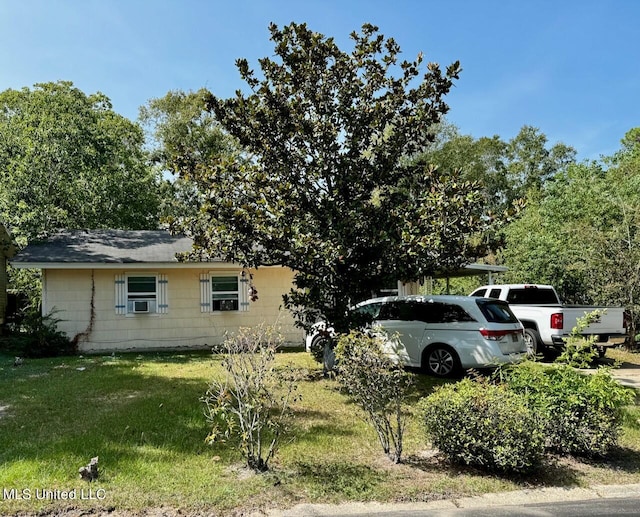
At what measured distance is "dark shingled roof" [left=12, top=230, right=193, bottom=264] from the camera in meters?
12.4

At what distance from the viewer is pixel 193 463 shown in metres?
4.52

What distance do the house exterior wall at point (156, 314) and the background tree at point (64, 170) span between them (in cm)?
473

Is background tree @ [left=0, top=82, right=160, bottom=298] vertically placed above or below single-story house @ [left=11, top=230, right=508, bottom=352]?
above

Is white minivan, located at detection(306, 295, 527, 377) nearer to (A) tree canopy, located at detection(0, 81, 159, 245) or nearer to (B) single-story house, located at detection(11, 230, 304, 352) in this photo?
(B) single-story house, located at detection(11, 230, 304, 352)

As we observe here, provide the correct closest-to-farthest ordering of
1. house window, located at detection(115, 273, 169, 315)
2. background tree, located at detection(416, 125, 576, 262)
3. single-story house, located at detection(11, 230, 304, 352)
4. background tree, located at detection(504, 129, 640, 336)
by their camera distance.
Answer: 1. single-story house, located at detection(11, 230, 304, 352)
2. background tree, located at detection(504, 129, 640, 336)
3. house window, located at detection(115, 273, 169, 315)
4. background tree, located at detection(416, 125, 576, 262)

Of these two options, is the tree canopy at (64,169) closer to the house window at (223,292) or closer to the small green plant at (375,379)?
the house window at (223,292)

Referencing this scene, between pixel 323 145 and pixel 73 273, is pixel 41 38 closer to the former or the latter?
pixel 73 273

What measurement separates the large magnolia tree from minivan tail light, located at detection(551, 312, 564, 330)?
13.2 ft

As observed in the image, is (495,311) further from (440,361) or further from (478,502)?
(478,502)

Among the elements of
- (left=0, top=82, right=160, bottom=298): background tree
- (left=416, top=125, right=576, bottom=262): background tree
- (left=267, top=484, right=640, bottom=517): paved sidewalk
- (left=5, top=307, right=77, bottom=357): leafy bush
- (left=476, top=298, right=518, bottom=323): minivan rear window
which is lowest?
(left=267, top=484, right=640, bottom=517): paved sidewalk

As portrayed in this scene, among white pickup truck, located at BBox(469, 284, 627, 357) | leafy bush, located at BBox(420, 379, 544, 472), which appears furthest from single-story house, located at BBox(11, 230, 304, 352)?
leafy bush, located at BBox(420, 379, 544, 472)

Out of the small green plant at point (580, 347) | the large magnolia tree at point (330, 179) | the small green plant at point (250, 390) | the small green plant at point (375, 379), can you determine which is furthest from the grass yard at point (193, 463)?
the large magnolia tree at point (330, 179)

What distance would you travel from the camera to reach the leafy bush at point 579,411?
4.73m

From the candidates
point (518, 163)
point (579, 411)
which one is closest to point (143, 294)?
point (579, 411)
